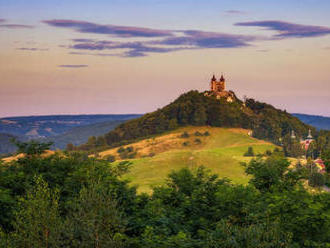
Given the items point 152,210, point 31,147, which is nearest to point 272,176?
point 152,210

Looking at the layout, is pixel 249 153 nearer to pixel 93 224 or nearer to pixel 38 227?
pixel 93 224

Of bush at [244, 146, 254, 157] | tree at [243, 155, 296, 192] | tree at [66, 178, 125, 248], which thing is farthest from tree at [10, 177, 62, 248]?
bush at [244, 146, 254, 157]

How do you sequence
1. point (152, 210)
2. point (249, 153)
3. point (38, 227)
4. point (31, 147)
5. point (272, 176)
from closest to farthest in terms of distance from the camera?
point (38, 227) → point (152, 210) → point (272, 176) → point (31, 147) → point (249, 153)

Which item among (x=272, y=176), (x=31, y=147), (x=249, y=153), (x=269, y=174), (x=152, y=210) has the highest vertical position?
(x=31, y=147)

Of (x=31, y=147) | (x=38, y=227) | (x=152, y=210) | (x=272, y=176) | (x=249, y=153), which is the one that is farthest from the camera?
(x=249, y=153)

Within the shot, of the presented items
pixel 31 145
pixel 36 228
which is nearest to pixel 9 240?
pixel 36 228

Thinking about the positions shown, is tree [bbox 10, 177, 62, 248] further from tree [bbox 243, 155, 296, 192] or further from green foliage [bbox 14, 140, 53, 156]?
green foliage [bbox 14, 140, 53, 156]

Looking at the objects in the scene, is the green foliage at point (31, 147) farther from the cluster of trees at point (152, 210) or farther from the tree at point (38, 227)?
the tree at point (38, 227)

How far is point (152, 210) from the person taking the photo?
25.2 metres

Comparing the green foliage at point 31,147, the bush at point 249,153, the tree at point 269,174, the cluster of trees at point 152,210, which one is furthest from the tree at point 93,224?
the bush at point 249,153

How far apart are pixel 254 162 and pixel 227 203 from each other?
808cm

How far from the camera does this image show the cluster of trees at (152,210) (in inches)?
708

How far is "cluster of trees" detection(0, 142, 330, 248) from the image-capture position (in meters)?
18.0

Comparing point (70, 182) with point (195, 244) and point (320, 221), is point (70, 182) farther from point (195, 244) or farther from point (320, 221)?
point (320, 221)
